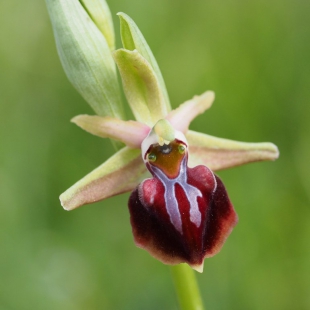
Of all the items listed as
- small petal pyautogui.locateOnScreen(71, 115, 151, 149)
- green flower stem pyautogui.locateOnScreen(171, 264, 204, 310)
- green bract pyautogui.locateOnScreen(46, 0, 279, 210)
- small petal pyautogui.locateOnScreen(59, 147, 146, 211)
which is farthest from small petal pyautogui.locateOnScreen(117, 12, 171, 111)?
green flower stem pyautogui.locateOnScreen(171, 264, 204, 310)

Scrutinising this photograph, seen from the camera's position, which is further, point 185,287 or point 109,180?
point 185,287

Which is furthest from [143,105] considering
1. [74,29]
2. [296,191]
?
[296,191]

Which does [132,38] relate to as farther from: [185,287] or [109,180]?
[185,287]

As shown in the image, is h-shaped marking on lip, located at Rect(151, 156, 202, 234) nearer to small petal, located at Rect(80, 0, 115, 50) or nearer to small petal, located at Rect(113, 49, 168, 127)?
small petal, located at Rect(113, 49, 168, 127)

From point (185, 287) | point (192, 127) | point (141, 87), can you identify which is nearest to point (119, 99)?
point (141, 87)

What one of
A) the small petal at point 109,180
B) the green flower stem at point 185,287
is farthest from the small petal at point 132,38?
the green flower stem at point 185,287
